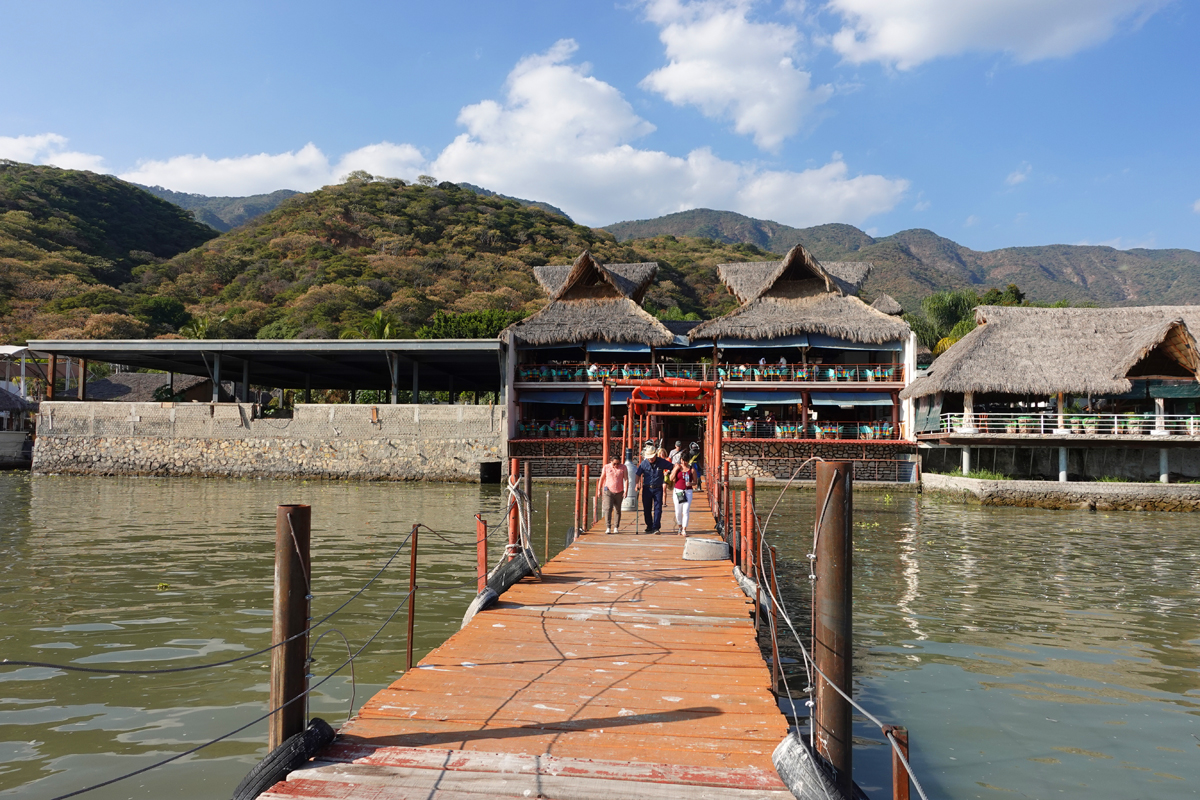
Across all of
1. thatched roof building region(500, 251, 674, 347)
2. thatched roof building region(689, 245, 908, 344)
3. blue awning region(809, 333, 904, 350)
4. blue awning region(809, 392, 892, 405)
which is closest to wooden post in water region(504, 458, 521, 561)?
thatched roof building region(500, 251, 674, 347)

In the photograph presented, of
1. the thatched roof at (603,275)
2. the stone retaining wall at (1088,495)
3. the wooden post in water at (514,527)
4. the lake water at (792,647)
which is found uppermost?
the thatched roof at (603,275)

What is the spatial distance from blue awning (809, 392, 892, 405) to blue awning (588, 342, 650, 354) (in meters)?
7.30

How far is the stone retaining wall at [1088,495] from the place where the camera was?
23094 mm

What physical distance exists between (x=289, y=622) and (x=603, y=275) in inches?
1188

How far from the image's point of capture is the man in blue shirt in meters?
11.0

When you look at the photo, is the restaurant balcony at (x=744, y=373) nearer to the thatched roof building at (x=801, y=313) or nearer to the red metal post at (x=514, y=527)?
the thatched roof building at (x=801, y=313)

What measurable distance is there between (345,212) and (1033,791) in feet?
263

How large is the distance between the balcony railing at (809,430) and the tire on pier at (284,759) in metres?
26.9

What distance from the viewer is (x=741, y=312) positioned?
31.9 meters

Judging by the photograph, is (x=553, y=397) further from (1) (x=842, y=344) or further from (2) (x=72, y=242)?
(2) (x=72, y=242)

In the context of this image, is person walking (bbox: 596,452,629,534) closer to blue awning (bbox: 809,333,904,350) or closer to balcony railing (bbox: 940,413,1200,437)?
balcony railing (bbox: 940,413,1200,437)

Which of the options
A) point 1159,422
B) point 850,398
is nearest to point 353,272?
point 850,398

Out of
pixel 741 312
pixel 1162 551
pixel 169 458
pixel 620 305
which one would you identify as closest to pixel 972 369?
pixel 741 312

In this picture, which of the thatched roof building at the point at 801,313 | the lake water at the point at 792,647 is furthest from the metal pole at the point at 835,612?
the thatched roof building at the point at 801,313
